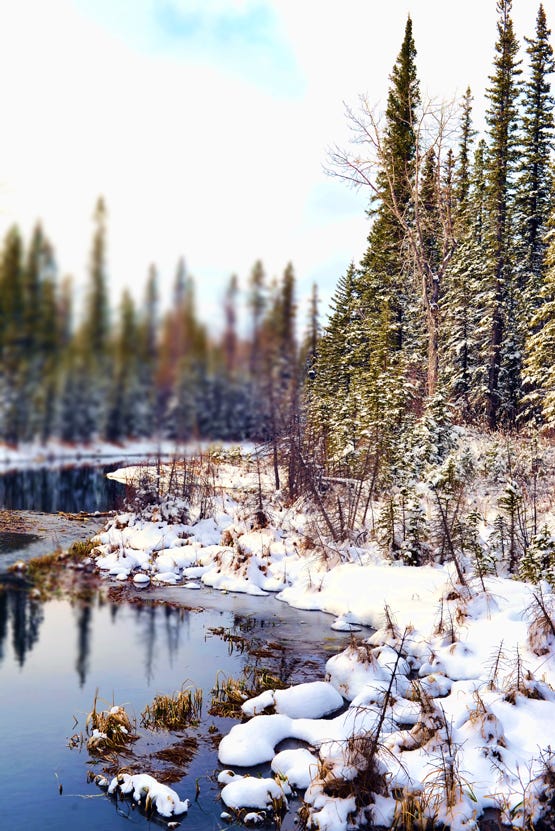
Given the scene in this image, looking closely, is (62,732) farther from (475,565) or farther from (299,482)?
(299,482)

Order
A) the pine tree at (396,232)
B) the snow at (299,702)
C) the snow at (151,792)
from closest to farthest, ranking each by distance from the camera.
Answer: the snow at (151,792) < the snow at (299,702) < the pine tree at (396,232)

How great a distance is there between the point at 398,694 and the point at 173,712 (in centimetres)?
313

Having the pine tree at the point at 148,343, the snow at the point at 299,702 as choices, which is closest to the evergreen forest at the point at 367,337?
the pine tree at the point at 148,343

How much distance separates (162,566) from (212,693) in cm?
766

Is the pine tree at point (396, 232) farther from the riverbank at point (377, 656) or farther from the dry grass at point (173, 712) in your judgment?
the dry grass at point (173, 712)

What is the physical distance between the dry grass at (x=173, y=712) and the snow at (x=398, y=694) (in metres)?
0.70

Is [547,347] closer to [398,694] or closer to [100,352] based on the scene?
[398,694]

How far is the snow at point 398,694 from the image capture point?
665cm

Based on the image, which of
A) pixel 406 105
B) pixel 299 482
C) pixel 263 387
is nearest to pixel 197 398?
pixel 263 387

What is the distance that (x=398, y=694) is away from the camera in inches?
Answer: 360

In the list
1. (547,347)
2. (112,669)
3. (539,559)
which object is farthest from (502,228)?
(112,669)

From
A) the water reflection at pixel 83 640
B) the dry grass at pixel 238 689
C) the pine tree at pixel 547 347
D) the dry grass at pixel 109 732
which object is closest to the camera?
the dry grass at pixel 109 732

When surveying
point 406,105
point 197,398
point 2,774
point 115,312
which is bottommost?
point 2,774

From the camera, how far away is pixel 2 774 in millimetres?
7219
